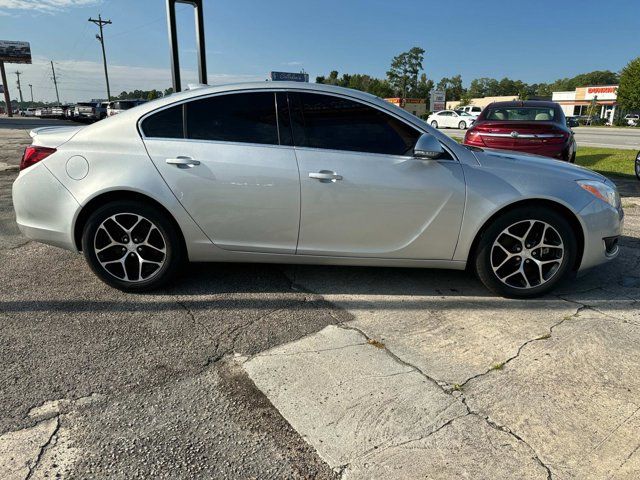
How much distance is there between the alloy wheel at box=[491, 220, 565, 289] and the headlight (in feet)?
1.42

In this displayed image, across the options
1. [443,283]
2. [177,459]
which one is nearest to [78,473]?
[177,459]

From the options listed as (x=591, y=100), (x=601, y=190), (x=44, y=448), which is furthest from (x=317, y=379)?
(x=591, y=100)

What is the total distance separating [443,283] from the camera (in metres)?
3.97

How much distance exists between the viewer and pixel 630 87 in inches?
2232

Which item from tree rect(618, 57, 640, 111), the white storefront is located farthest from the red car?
the white storefront

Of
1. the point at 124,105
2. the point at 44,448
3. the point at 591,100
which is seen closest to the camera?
the point at 44,448

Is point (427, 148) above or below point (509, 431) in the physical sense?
above

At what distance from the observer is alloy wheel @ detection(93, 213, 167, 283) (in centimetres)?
354

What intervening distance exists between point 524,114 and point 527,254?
656cm

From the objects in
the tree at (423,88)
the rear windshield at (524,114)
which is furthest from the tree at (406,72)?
the rear windshield at (524,114)

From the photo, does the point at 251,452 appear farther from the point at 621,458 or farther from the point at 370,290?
the point at 370,290

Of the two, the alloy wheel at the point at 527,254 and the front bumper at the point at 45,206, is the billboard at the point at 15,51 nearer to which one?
the front bumper at the point at 45,206

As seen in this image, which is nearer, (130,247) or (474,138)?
(130,247)

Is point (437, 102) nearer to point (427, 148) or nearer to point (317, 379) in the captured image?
point (427, 148)
